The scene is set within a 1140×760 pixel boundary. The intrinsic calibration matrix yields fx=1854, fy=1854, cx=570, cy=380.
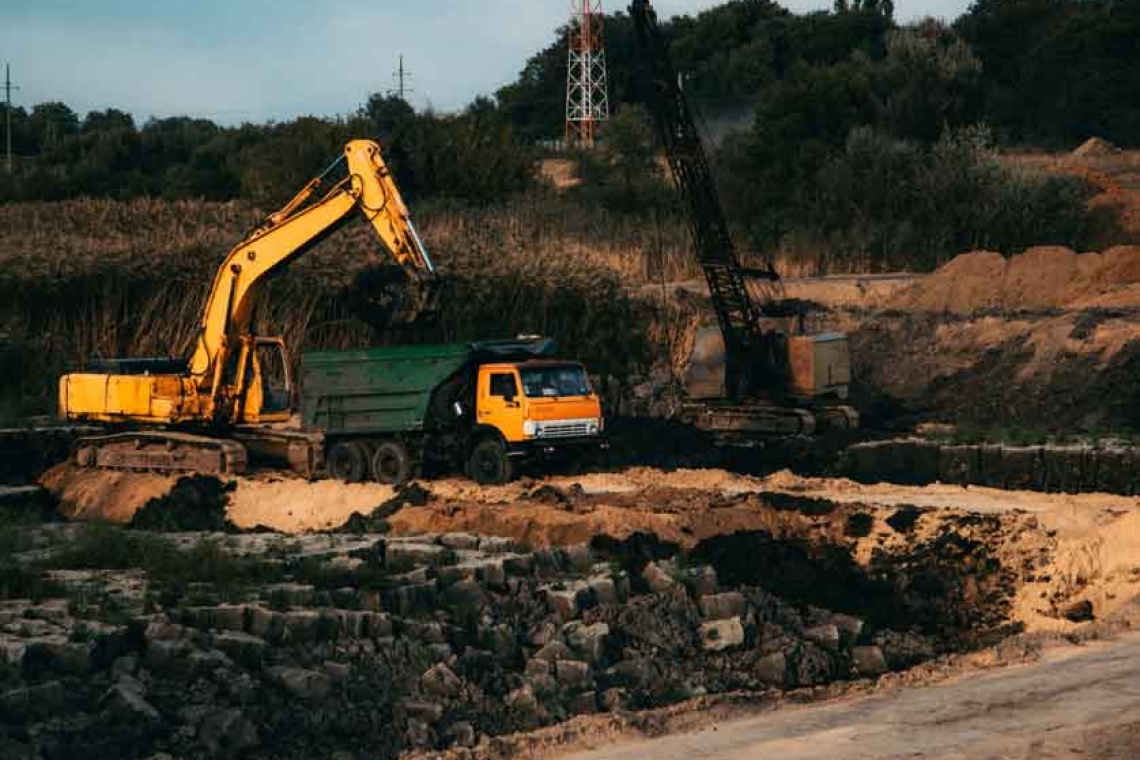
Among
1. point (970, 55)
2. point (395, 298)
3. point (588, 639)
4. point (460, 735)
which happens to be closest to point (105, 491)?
point (395, 298)

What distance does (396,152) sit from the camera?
2909cm

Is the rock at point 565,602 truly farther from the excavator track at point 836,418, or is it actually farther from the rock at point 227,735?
the excavator track at point 836,418

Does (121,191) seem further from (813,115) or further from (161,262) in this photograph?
(161,262)

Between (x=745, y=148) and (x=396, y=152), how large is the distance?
1248 inches

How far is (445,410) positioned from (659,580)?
872cm

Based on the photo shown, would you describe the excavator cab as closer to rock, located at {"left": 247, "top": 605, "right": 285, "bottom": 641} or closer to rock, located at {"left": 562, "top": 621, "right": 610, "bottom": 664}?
rock, located at {"left": 562, "top": 621, "right": 610, "bottom": 664}

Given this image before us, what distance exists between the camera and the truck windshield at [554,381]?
26.1m

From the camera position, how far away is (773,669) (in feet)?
53.9

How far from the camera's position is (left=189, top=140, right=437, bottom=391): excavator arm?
26969 mm

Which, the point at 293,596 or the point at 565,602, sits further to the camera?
the point at 565,602

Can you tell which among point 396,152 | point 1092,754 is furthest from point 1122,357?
point 1092,754

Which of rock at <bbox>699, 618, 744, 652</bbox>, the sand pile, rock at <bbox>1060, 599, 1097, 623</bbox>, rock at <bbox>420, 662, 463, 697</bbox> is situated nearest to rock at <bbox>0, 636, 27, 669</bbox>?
rock at <bbox>420, 662, 463, 697</bbox>

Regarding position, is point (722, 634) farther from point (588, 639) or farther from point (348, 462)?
point (348, 462)

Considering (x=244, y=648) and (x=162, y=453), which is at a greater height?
(x=162, y=453)
